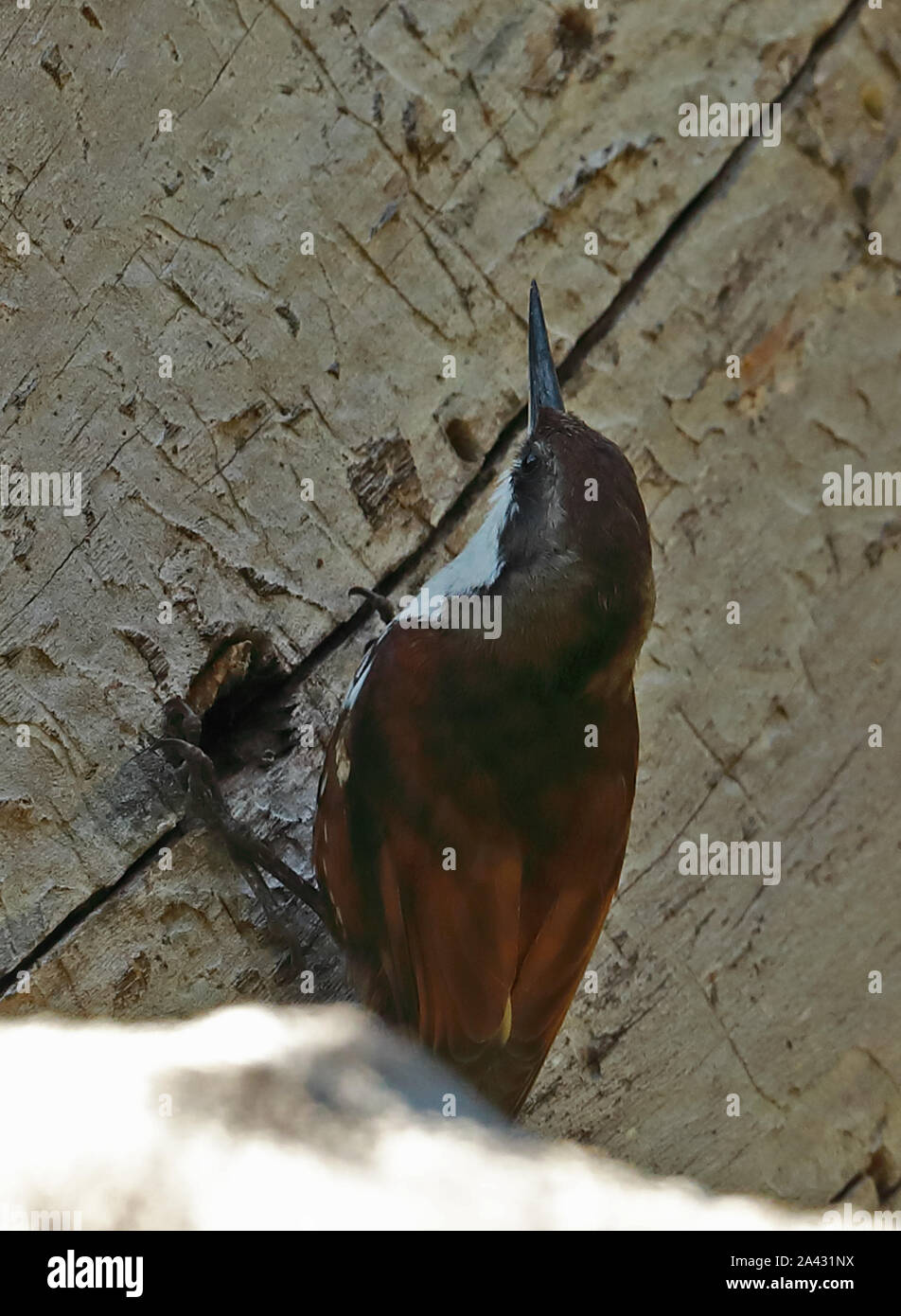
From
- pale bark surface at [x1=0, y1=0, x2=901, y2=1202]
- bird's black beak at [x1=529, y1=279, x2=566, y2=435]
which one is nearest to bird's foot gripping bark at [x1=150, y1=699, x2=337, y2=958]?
pale bark surface at [x1=0, y1=0, x2=901, y2=1202]

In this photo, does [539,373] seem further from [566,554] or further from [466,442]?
[566,554]

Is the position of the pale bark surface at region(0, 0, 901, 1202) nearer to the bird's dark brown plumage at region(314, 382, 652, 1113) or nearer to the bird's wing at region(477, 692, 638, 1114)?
the bird's dark brown plumage at region(314, 382, 652, 1113)

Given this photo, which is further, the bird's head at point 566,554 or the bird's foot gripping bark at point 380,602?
the bird's foot gripping bark at point 380,602

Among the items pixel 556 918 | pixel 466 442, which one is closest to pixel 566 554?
pixel 466 442

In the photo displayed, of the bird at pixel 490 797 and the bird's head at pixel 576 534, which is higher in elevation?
the bird's head at pixel 576 534

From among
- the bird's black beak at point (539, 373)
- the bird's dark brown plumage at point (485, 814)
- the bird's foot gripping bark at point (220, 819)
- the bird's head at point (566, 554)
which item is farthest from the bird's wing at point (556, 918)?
the bird's black beak at point (539, 373)

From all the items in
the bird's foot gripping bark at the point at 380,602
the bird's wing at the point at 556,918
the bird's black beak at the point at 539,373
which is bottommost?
the bird's wing at the point at 556,918

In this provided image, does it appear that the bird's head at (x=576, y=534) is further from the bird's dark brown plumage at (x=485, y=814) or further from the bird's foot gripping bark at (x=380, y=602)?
the bird's foot gripping bark at (x=380, y=602)
